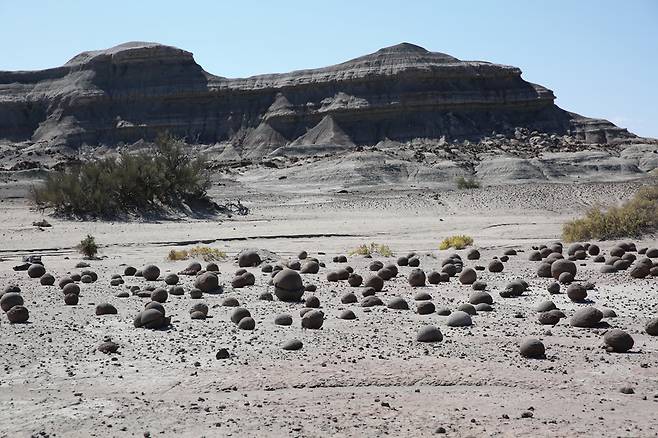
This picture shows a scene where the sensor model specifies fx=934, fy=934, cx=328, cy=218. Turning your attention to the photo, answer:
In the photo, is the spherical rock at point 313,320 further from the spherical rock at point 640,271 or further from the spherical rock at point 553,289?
the spherical rock at point 640,271

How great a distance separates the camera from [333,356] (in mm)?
8562

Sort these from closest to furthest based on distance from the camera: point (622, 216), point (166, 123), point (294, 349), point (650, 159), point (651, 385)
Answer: point (651, 385)
point (294, 349)
point (622, 216)
point (650, 159)
point (166, 123)

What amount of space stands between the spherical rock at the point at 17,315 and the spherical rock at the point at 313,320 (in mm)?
3075

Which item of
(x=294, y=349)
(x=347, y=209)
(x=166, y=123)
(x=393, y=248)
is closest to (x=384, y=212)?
(x=347, y=209)

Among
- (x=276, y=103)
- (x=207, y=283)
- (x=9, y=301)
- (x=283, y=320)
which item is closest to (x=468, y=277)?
(x=207, y=283)

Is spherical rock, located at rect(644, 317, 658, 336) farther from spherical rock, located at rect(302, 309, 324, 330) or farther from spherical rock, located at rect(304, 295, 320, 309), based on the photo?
spherical rock, located at rect(304, 295, 320, 309)

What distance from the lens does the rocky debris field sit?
664 cm

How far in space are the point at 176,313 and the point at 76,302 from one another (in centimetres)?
154

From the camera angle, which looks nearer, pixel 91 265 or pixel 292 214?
pixel 91 265

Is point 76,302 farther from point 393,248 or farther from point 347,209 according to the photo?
point 347,209

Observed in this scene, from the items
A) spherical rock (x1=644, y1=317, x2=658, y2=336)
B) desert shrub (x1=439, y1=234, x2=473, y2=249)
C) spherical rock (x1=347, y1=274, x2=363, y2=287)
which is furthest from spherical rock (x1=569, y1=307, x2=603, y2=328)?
desert shrub (x1=439, y1=234, x2=473, y2=249)

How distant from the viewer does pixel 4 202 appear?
33156 millimetres

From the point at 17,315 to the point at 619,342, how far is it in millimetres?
6298

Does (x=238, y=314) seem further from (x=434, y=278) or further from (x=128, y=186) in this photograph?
(x=128, y=186)
